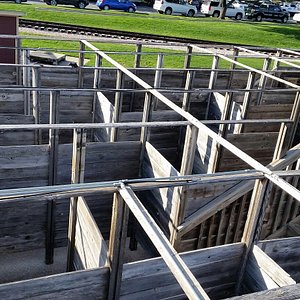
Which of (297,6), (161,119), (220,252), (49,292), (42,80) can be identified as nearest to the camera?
(49,292)

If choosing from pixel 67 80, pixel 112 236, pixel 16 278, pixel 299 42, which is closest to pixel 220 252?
Result: pixel 112 236

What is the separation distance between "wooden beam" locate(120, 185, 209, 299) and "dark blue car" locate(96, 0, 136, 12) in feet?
107

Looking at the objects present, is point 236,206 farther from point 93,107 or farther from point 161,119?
point 93,107

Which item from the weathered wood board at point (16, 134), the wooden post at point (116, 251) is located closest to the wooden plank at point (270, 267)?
the wooden post at point (116, 251)

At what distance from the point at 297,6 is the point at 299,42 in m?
28.2

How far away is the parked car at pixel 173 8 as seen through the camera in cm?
3631

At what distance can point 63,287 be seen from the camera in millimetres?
3902

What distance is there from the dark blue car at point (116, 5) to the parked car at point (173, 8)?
2.76 m

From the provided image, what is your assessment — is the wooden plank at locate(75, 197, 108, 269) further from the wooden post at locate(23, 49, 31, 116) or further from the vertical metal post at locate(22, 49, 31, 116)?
the wooden post at locate(23, 49, 31, 116)

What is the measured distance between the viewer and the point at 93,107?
8.66 m

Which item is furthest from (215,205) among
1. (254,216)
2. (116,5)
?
(116,5)

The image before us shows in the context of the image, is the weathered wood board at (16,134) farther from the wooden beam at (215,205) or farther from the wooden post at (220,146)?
the wooden beam at (215,205)

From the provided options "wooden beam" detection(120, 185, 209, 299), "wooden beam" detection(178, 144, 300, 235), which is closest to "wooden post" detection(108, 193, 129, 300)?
"wooden beam" detection(120, 185, 209, 299)

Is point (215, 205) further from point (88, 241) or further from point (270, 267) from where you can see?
point (88, 241)
